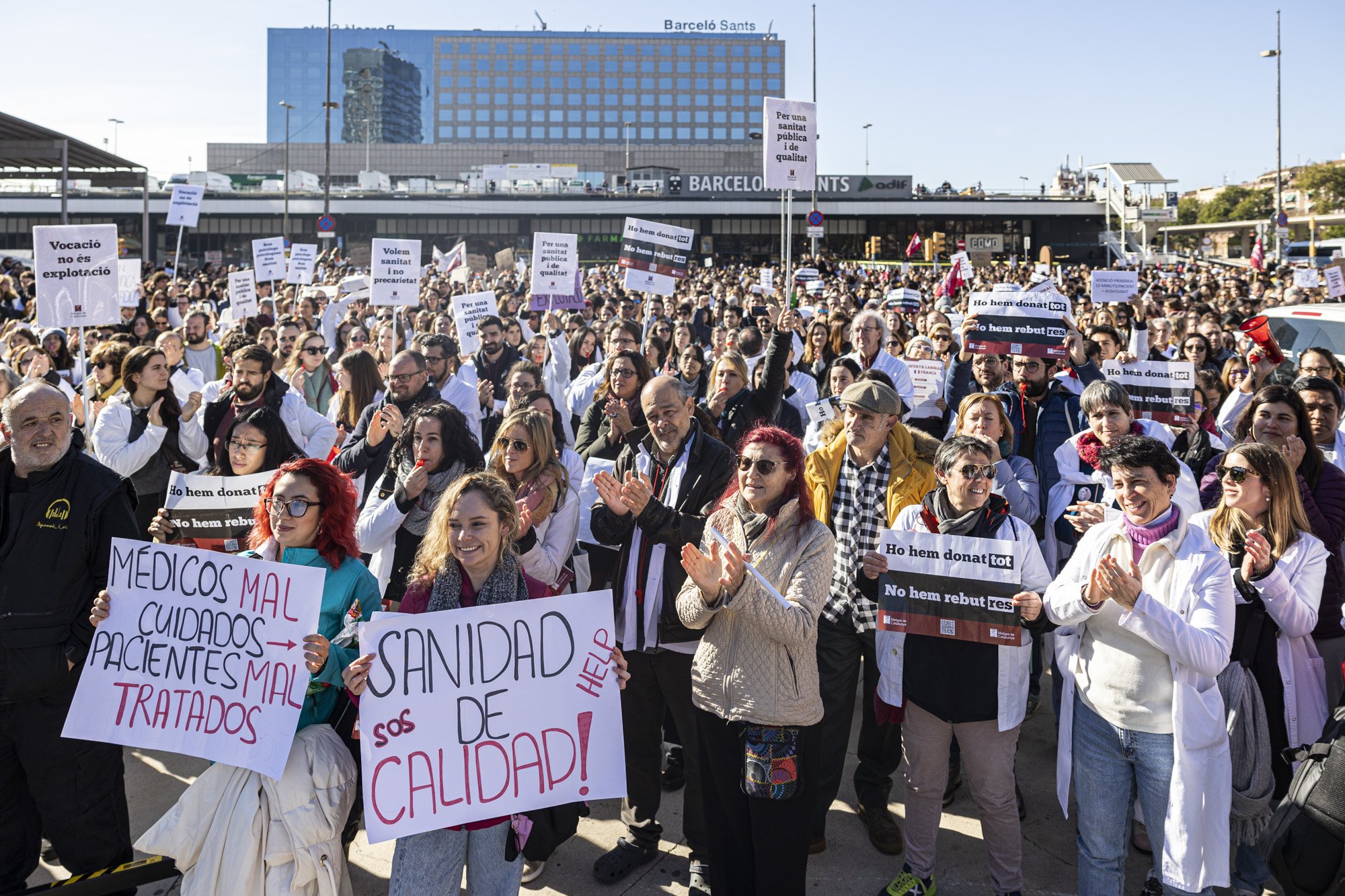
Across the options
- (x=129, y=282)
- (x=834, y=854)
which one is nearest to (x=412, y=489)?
(x=834, y=854)

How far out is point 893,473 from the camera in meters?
4.57

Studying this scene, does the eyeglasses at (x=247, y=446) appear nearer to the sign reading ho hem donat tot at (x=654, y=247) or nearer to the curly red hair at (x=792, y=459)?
the curly red hair at (x=792, y=459)

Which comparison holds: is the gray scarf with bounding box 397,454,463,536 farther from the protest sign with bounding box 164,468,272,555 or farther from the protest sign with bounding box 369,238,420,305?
the protest sign with bounding box 369,238,420,305

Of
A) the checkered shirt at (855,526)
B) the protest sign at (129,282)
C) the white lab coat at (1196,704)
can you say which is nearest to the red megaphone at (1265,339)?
the checkered shirt at (855,526)

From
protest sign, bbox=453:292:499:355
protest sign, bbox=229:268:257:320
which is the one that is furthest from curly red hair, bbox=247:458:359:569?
protest sign, bbox=229:268:257:320

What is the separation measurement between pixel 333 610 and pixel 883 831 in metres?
2.62

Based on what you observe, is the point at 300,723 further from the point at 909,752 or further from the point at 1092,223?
the point at 1092,223

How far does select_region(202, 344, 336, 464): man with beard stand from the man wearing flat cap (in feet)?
10.2

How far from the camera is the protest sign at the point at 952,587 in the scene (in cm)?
374

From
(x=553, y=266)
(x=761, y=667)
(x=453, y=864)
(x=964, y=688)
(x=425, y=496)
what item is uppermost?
(x=553, y=266)

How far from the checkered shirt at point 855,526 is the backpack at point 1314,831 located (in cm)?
166

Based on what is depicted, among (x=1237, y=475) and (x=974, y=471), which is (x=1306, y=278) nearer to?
(x=1237, y=475)

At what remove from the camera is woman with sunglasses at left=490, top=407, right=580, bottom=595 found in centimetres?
430

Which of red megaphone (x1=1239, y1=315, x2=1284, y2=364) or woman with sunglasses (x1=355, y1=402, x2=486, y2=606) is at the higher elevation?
red megaphone (x1=1239, y1=315, x2=1284, y2=364)
